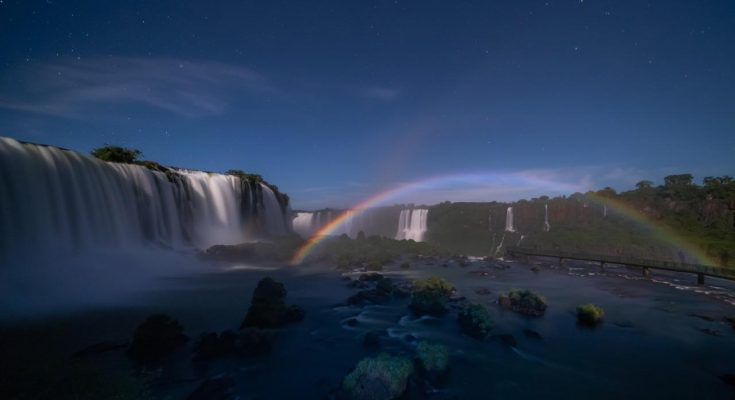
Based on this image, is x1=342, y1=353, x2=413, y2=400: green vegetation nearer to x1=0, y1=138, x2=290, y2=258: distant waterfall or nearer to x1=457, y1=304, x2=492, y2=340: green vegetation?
x1=457, y1=304, x2=492, y2=340: green vegetation

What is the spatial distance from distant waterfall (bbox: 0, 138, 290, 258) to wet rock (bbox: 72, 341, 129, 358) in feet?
Answer: 46.5

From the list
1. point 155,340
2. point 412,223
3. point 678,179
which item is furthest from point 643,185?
point 155,340

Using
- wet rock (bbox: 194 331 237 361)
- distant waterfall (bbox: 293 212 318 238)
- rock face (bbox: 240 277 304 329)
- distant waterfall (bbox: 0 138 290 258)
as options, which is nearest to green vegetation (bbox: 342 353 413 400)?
wet rock (bbox: 194 331 237 361)

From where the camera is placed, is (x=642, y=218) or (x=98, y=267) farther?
(x=642, y=218)

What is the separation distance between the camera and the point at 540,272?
36500 millimetres

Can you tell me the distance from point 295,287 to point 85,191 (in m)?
18.9

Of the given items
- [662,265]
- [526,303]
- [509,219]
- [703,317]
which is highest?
[509,219]

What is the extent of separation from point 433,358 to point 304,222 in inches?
3261

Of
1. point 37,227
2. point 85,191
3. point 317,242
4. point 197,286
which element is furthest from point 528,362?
point 317,242

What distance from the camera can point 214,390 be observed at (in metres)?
9.08

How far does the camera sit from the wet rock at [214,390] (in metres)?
8.70

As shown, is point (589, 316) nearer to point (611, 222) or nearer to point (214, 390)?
point (214, 390)

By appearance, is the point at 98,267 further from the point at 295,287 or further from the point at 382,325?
the point at 382,325

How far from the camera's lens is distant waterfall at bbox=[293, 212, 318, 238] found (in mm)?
89125
